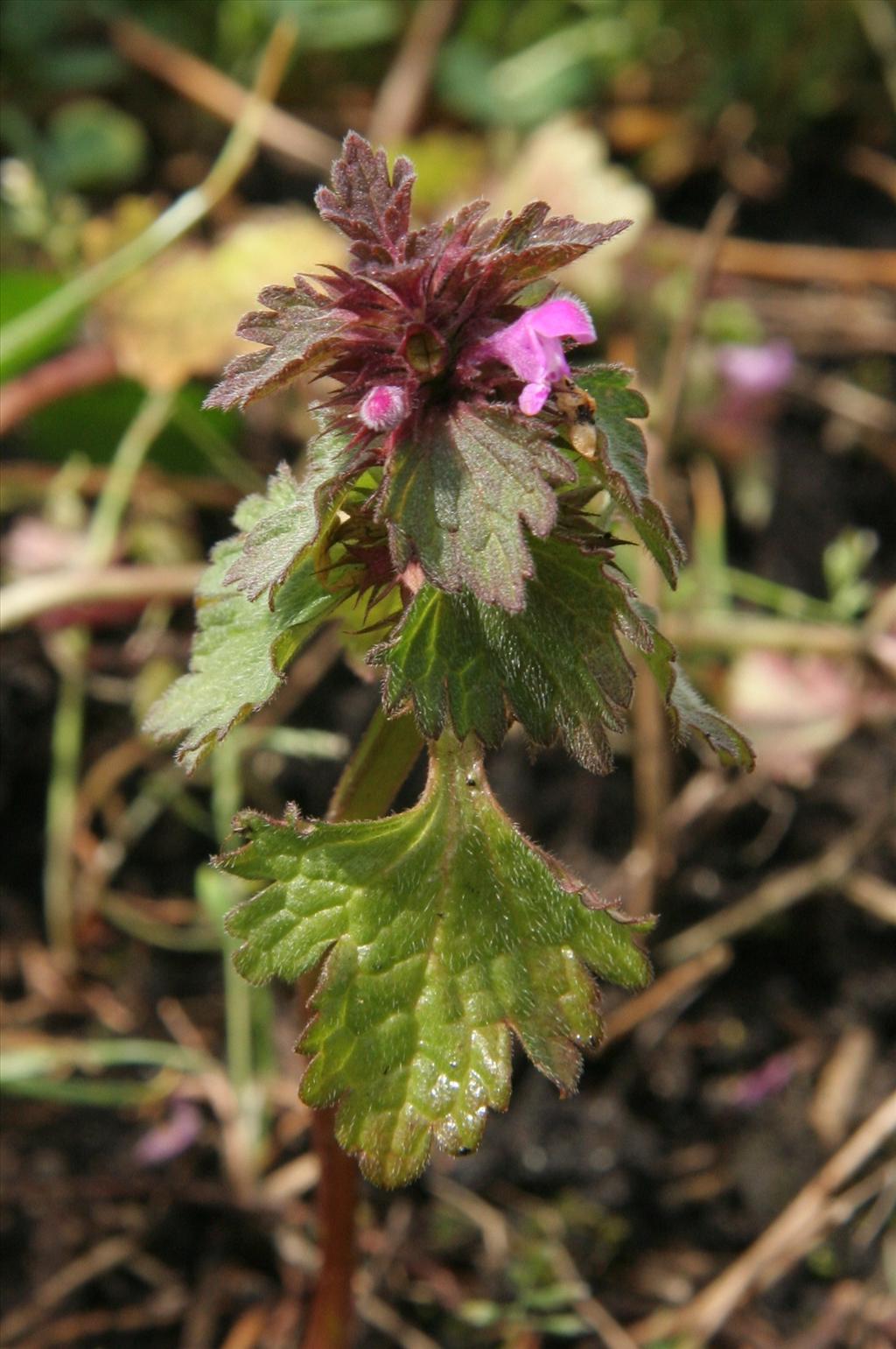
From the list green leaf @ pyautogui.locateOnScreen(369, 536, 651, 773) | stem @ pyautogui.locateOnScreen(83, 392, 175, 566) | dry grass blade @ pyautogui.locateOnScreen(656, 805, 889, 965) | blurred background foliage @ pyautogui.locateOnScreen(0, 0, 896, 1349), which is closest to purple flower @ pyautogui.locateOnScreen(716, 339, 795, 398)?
blurred background foliage @ pyautogui.locateOnScreen(0, 0, 896, 1349)

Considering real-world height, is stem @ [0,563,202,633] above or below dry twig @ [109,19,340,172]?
below

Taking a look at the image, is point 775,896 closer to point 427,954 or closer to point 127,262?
point 427,954

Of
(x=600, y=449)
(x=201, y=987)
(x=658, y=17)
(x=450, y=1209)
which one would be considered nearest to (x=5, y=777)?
(x=201, y=987)

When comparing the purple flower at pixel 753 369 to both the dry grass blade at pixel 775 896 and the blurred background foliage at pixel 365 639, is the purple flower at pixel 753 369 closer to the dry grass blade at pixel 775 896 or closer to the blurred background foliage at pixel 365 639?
the blurred background foliage at pixel 365 639

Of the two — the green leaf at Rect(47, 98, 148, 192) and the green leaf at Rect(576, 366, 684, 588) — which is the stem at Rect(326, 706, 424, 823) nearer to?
the green leaf at Rect(576, 366, 684, 588)

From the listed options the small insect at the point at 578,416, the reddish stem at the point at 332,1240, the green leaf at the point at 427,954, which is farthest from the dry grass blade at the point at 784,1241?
the small insect at the point at 578,416

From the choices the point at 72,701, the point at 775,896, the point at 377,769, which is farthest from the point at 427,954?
the point at 72,701

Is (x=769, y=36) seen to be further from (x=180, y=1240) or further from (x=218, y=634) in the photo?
(x=180, y=1240)
